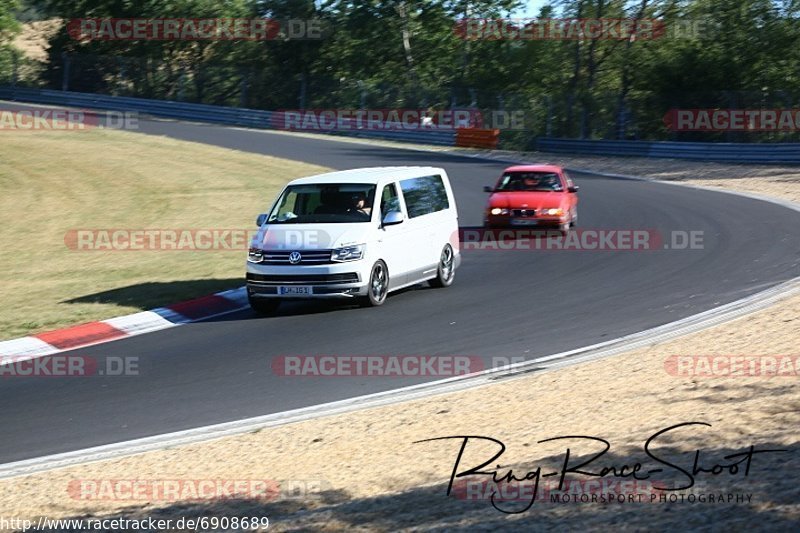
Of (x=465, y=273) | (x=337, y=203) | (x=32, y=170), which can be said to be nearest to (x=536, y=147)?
(x=32, y=170)

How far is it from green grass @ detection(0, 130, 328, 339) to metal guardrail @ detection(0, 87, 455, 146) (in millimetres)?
9045

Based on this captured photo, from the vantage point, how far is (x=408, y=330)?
13.7 meters

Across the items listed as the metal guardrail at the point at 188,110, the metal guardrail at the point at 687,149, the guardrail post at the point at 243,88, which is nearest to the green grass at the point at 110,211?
the metal guardrail at the point at 188,110

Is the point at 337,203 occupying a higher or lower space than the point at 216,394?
higher

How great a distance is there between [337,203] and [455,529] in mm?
9863

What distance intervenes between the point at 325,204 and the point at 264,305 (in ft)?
5.56

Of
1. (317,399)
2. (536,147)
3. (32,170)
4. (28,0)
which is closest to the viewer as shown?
(317,399)

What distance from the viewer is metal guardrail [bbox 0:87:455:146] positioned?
152ft

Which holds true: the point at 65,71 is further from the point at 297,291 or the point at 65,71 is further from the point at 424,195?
the point at 297,291

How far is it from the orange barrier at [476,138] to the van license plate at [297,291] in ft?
95.9

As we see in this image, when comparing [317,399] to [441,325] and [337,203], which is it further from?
[337,203]

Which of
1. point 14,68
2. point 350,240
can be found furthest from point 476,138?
point 350,240

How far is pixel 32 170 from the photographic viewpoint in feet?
103

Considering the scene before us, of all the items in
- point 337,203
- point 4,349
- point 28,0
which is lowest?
point 4,349
